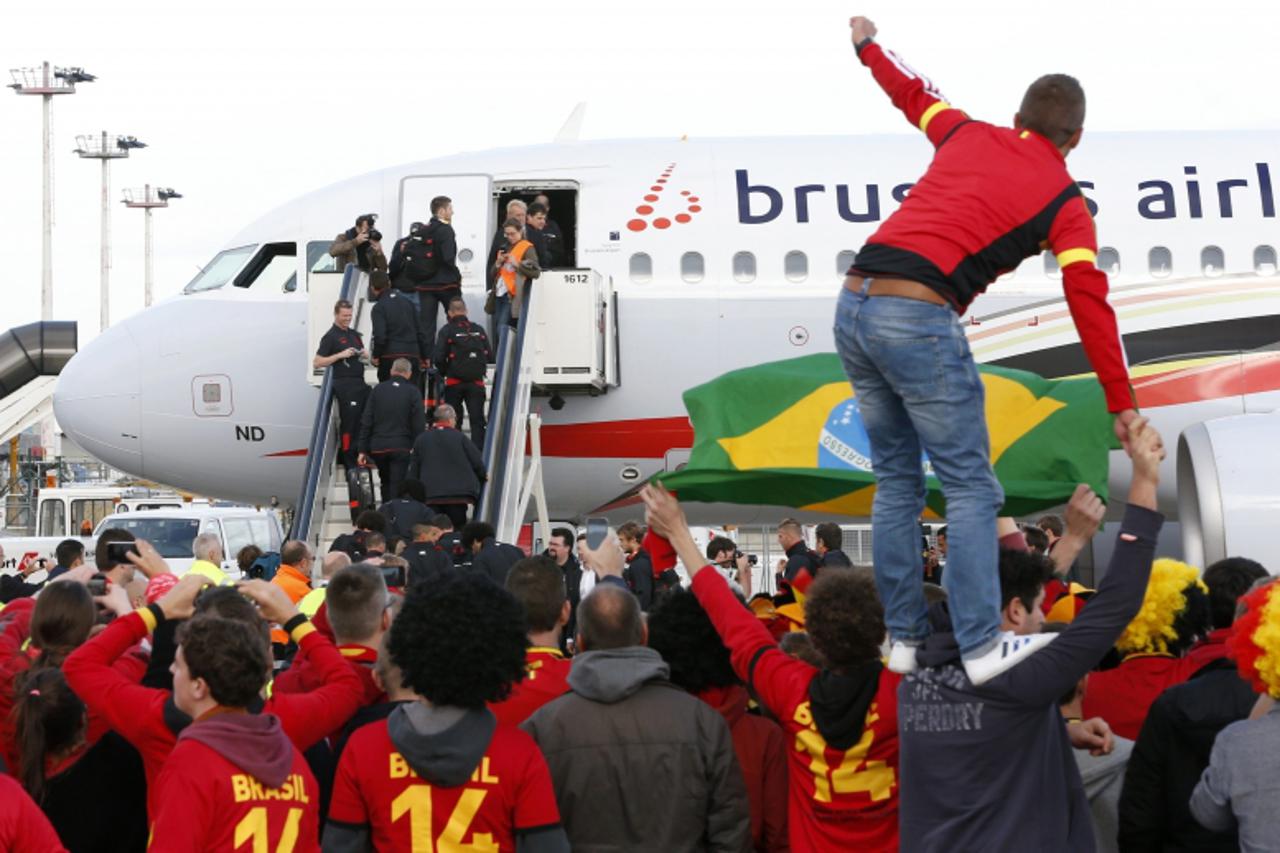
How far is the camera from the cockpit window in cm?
1734

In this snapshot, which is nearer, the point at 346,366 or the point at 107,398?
the point at 346,366

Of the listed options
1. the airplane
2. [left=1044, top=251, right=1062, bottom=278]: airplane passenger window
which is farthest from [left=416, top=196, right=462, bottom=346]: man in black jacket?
[left=1044, top=251, right=1062, bottom=278]: airplane passenger window

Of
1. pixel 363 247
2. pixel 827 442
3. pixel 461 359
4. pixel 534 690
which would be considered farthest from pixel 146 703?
pixel 363 247

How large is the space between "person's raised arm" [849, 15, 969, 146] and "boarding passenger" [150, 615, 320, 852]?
253 centimetres

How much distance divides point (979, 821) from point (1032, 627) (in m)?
0.78

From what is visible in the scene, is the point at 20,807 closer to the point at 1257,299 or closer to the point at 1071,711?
the point at 1071,711

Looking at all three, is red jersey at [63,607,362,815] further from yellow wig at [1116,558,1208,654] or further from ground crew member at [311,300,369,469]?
ground crew member at [311,300,369,469]

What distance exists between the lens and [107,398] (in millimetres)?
16594

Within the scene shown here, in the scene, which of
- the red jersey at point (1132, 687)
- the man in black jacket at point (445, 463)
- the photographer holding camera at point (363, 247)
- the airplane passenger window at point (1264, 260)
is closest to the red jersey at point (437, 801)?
the red jersey at point (1132, 687)

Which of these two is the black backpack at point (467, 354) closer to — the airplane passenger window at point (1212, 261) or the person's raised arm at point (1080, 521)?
the airplane passenger window at point (1212, 261)

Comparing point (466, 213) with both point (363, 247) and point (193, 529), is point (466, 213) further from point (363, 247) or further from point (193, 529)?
point (193, 529)

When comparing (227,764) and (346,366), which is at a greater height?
(346,366)

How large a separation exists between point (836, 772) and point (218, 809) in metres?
1.70

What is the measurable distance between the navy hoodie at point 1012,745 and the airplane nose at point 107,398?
13363mm
